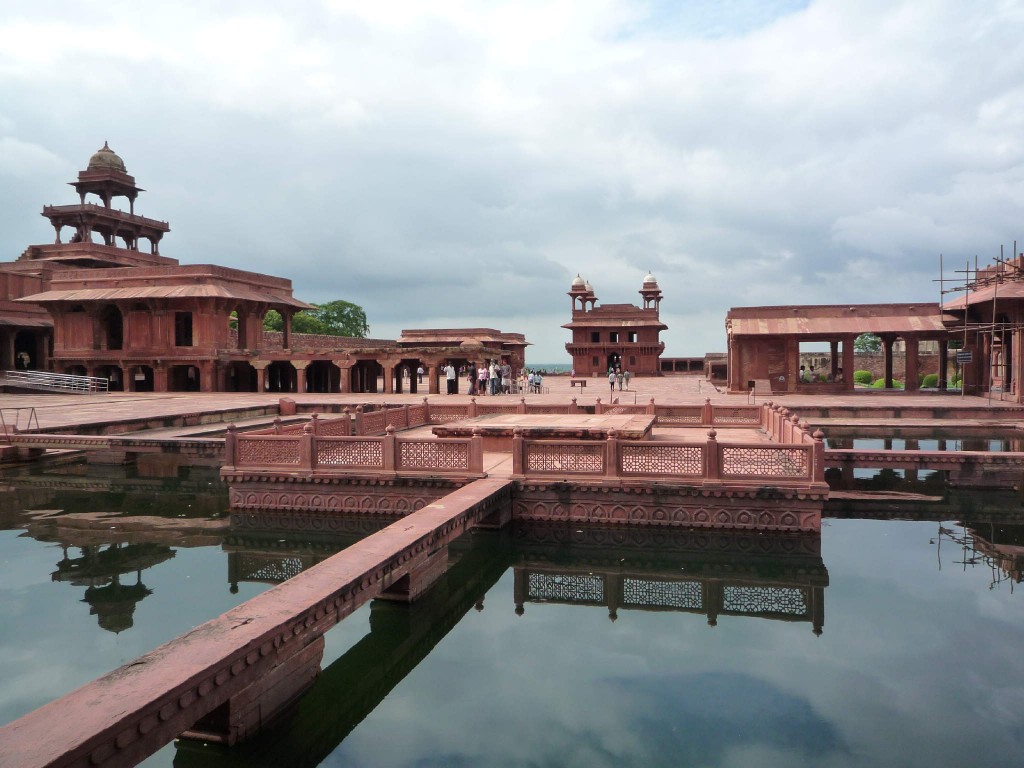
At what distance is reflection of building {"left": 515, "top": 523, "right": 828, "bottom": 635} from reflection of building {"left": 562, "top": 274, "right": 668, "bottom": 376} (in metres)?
46.6

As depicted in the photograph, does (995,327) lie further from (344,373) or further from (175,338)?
(175,338)

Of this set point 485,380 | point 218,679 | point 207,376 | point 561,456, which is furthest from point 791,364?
point 218,679

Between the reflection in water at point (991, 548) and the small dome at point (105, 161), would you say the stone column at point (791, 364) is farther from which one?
the small dome at point (105, 161)

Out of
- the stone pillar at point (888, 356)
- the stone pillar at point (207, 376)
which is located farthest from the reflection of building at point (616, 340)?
the stone pillar at point (207, 376)

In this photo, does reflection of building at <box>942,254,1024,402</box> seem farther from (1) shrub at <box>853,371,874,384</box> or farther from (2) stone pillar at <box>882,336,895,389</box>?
(1) shrub at <box>853,371,874,384</box>

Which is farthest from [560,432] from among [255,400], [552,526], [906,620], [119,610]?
[255,400]

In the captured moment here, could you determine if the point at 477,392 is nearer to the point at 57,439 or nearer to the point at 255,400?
the point at 255,400

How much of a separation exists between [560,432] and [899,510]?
644cm

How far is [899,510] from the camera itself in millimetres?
13188

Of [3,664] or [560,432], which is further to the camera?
[560,432]

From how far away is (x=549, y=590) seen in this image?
8.76m

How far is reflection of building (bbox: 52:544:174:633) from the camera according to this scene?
7.86 m

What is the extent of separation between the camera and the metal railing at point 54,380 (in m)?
33.2

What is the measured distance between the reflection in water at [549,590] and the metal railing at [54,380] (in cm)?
2871
